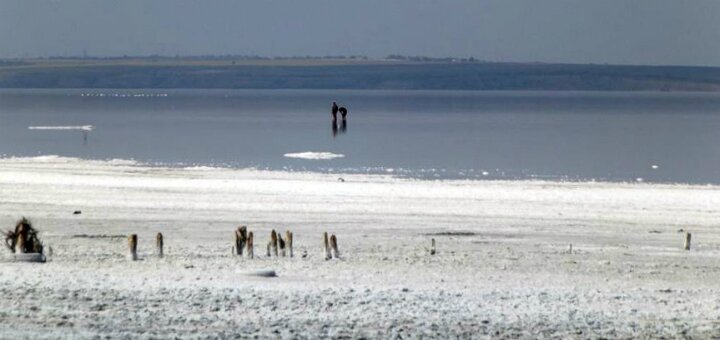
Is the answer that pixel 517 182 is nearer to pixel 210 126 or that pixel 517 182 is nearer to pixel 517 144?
pixel 517 144

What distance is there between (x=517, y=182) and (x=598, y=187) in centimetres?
372

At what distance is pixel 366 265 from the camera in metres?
20.0

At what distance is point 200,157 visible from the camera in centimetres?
5900

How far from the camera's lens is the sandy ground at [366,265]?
15094mm

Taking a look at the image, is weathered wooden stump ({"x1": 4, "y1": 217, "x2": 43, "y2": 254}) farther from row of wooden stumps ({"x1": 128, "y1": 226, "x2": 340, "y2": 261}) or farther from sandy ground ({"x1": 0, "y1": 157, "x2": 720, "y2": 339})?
row of wooden stumps ({"x1": 128, "y1": 226, "x2": 340, "y2": 261})

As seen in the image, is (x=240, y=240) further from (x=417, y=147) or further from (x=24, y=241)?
(x=417, y=147)

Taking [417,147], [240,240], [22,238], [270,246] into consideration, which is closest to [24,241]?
[22,238]

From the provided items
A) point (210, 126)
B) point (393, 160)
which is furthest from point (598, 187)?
point (210, 126)

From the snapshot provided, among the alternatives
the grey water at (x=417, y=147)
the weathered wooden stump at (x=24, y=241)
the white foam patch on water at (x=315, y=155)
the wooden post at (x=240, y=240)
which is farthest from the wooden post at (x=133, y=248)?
the white foam patch on water at (x=315, y=155)

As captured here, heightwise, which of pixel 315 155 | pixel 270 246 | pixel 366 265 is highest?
pixel 315 155

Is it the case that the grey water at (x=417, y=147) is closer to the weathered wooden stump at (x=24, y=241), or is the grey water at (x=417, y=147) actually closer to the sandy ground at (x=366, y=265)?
the sandy ground at (x=366, y=265)

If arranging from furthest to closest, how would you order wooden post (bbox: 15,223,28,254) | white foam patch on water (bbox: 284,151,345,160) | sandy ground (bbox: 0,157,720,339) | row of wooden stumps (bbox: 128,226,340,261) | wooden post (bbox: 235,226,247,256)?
white foam patch on water (bbox: 284,151,345,160) < wooden post (bbox: 235,226,247,256) < row of wooden stumps (bbox: 128,226,340,261) < wooden post (bbox: 15,223,28,254) < sandy ground (bbox: 0,157,720,339)

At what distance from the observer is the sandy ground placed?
15094 millimetres

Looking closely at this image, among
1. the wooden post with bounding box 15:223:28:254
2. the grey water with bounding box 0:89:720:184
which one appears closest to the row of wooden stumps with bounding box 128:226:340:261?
the wooden post with bounding box 15:223:28:254
